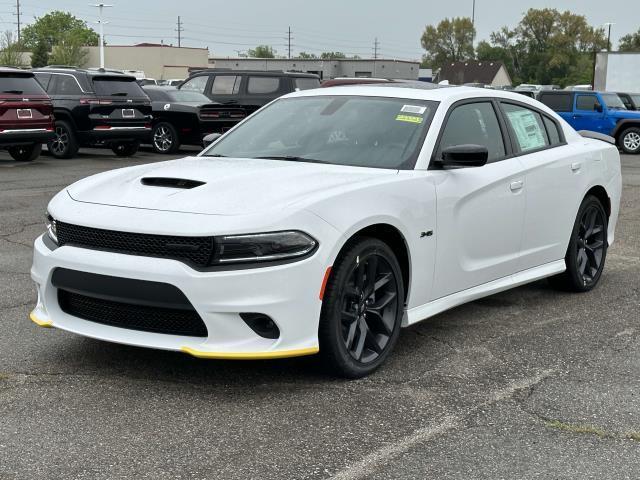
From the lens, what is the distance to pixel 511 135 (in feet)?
19.6

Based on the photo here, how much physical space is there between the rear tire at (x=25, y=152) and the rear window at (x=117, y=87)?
1660 millimetres

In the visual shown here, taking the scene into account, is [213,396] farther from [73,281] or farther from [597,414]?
[597,414]

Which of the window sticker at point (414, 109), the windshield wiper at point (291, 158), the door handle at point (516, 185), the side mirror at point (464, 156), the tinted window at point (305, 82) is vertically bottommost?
the door handle at point (516, 185)

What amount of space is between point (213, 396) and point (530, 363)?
178 cm

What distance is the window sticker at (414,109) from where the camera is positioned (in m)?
5.40

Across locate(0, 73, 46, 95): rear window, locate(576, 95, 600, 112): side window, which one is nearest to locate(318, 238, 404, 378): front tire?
locate(0, 73, 46, 95): rear window

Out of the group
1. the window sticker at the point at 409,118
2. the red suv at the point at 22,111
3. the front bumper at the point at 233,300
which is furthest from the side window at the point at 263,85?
the front bumper at the point at 233,300

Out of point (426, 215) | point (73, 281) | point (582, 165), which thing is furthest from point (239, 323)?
point (582, 165)

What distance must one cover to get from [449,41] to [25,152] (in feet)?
431

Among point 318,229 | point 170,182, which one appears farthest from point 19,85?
point 318,229

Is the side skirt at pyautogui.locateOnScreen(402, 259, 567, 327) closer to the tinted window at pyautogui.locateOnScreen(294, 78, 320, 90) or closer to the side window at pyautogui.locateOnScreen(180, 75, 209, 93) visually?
the tinted window at pyautogui.locateOnScreen(294, 78, 320, 90)

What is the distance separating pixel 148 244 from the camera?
164 inches

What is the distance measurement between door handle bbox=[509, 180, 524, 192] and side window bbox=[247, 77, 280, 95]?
15079 mm

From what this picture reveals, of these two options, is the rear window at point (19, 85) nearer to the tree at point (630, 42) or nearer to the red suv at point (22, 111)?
the red suv at point (22, 111)
